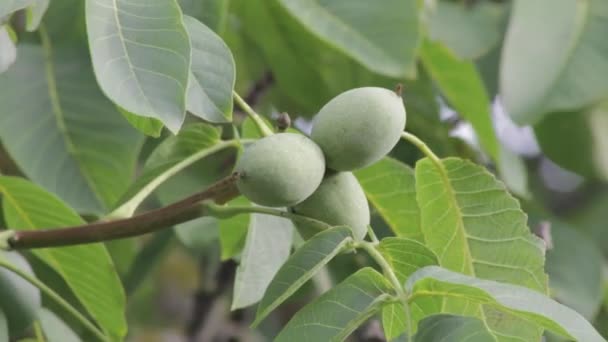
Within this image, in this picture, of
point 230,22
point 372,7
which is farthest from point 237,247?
point 230,22

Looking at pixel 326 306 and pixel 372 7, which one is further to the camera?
pixel 372 7

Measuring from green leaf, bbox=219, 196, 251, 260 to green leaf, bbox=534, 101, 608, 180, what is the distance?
769mm

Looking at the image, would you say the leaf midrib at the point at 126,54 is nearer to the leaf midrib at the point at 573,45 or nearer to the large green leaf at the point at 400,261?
the large green leaf at the point at 400,261

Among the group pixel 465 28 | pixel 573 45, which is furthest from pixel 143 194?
pixel 465 28

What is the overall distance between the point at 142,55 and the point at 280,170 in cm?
15

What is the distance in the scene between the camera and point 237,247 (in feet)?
3.90

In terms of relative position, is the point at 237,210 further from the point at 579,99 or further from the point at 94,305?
the point at 579,99

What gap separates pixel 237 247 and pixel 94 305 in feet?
0.55

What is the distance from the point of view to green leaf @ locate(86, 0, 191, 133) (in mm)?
812

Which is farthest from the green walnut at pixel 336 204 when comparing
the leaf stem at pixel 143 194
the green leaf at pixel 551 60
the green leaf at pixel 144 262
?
the green leaf at pixel 144 262

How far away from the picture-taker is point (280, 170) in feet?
2.72

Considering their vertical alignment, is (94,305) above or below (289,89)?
above

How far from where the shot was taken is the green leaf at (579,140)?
1.77 meters

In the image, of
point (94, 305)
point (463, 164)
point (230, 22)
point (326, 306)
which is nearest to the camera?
point (326, 306)
